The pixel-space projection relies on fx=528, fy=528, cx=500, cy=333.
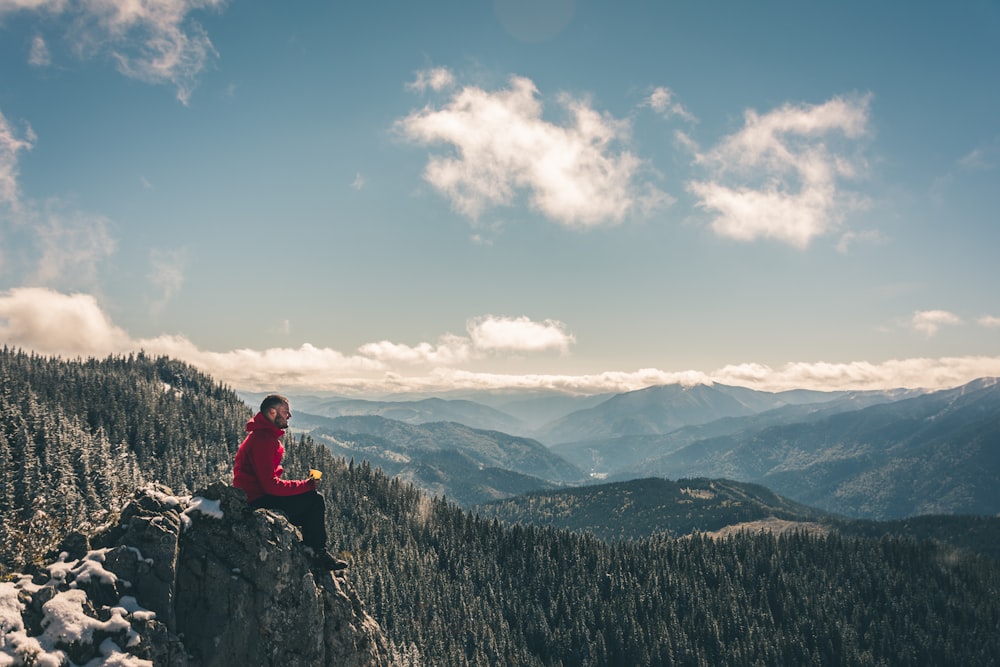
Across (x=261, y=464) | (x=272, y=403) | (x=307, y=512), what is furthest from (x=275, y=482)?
(x=272, y=403)

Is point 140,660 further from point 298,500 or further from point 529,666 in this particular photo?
point 529,666

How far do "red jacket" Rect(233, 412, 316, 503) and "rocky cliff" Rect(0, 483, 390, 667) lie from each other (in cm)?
87

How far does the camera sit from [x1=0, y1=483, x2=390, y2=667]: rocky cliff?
65.1ft

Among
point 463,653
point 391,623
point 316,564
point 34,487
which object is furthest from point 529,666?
point 316,564

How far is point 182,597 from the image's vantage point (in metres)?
24.0

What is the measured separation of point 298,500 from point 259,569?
3611 millimetres

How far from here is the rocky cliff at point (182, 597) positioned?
1984cm

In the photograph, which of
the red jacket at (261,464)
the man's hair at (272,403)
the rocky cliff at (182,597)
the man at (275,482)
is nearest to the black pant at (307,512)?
the man at (275,482)

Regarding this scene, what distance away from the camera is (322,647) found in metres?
27.7

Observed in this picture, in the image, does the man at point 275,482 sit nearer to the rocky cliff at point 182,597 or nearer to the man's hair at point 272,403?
the man's hair at point 272,403

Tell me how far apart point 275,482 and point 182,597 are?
240 inches

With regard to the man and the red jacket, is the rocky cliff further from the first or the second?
the red jacket

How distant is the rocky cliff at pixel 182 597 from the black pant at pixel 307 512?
480mm

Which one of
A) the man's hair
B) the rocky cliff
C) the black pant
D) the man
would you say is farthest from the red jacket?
the rocky cliff
